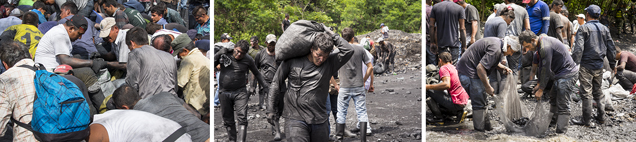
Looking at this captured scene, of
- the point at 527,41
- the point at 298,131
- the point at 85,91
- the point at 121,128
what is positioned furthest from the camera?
the point at 527,41

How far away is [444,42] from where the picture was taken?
5.20 meters

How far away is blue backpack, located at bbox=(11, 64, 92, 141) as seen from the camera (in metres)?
2.55

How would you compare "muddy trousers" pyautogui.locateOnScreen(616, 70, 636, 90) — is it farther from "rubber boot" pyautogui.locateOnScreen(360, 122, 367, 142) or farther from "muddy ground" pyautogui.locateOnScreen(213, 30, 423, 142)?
"rubber boot" pyautogui.locateOnScreen(360, 122, 367, 142)

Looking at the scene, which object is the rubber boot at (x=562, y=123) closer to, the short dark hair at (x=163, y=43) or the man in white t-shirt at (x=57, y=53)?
the short dark hair at (x=163, y=43)

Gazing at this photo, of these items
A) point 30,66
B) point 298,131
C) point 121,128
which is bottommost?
point 298,131

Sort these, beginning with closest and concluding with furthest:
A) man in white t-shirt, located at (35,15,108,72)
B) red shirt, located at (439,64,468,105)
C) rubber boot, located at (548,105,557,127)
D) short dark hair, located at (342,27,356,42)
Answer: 1. short dark hair, located at (342,27,356,42)
2. man in white t-shirt, located at (35,15,108,72)
3. red shirt, located at (439,64,468,105)
4. rubber boot, located at (548,105,557,127)

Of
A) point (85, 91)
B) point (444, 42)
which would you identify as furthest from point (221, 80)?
point (444, 42)

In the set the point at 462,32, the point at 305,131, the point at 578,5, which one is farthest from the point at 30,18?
the point at 578,5

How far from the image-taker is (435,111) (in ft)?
16.9

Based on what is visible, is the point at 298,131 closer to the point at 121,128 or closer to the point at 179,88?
the point at 121,128

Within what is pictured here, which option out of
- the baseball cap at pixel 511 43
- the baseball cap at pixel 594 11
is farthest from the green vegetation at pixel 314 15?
the baseball cap at pixel 594 11

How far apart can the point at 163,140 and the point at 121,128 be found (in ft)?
0.76

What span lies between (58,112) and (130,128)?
60 cm

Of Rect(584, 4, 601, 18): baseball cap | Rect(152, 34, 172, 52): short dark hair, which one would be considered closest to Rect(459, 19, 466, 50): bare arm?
Rect(584, 4, 601, 18): baseball cap
